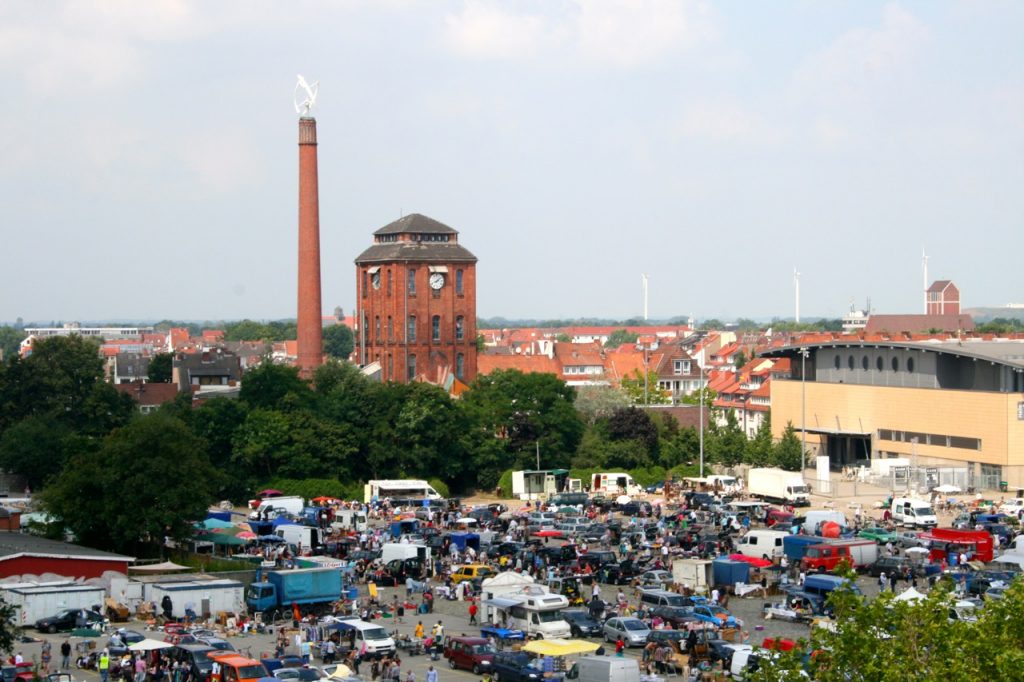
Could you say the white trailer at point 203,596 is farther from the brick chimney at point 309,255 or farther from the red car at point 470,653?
the brick chimney at point 309,255

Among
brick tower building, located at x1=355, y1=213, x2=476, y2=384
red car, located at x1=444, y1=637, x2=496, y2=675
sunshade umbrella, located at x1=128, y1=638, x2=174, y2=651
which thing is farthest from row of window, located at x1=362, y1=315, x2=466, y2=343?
sunshade umbrella, located at x1=128, y1=638, x2=174, y2=651

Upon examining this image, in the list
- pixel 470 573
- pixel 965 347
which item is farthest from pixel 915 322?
pixel 470 573

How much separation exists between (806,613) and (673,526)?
1435 cm

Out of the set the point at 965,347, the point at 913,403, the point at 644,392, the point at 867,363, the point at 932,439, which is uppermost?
the point at 965,347

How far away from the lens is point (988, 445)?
58.3 meters

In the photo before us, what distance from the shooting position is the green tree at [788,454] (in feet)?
211

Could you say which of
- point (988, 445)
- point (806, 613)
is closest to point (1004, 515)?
point (988, 445)

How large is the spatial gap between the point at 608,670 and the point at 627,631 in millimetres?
4364

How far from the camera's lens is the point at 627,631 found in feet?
102

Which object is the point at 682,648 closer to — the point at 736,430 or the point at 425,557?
the point at 425,557

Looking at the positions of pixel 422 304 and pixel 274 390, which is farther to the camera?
pixel 422 304

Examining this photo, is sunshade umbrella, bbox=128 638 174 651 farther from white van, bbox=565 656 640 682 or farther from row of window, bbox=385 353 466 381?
row of window, bbox=385 353 466 381

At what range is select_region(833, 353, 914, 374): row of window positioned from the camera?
63.9 m

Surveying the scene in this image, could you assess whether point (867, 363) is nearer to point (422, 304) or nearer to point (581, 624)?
point (422, 304)
